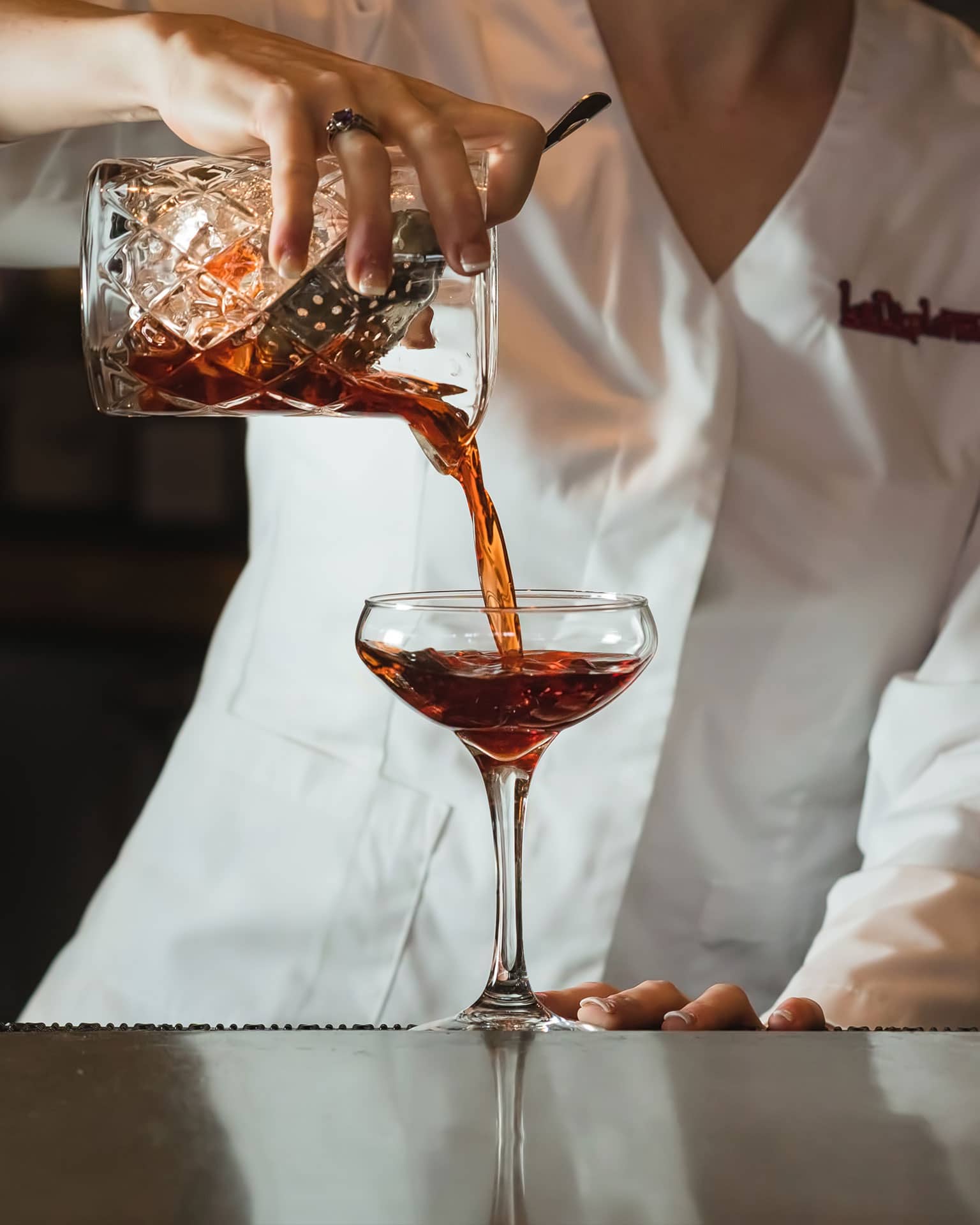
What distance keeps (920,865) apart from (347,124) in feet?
2.19

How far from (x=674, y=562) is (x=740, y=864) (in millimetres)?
279

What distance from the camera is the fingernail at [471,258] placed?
573 millimetres

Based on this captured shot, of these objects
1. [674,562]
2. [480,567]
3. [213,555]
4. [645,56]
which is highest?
[645,56]

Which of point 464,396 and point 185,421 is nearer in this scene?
point 464,396

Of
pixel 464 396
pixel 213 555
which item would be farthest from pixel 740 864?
pixel 213 555

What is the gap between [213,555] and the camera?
183 cm

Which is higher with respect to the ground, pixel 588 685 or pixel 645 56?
pixel 645 56

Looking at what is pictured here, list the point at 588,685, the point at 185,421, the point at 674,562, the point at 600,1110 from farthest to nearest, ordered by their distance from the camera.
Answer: the point at 185,421, the point at 674,562, the point at 588,685, the point at 600,1110

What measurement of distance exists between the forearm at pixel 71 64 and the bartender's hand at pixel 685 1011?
516 mm

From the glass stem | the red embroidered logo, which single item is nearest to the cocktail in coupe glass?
the glass stem

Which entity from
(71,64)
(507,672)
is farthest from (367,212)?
(71,64)

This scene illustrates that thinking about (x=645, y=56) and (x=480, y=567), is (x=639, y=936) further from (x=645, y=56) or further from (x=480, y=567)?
(x=645, y=56)

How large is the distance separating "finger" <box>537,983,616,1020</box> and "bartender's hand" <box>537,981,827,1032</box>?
2 cm

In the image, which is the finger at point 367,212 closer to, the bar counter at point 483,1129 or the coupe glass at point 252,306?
the coupe glass at point 252,306
